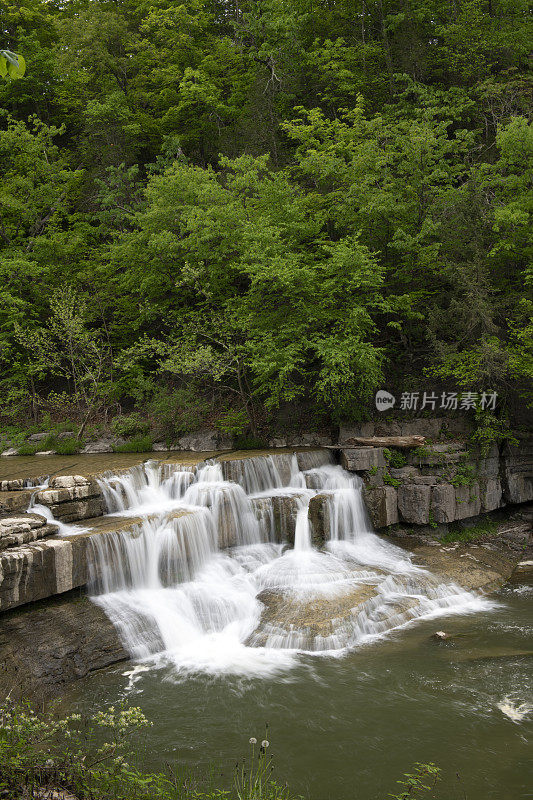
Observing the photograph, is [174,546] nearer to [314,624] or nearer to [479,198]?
[314,624]

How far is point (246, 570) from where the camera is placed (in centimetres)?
1159

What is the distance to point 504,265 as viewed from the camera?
51.1ft

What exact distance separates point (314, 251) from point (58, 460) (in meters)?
10.2

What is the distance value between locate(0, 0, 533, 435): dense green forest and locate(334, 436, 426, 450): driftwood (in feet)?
4.26

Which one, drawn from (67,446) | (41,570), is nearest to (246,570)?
(41,570)

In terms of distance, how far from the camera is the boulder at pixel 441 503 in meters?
13.8

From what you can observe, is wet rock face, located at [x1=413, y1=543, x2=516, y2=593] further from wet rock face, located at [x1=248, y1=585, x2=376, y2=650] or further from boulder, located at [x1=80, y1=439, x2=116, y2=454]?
boulder, located at [x1=80, y1=439, x2=116, y2=454]

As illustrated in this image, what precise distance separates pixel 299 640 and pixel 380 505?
507 cm

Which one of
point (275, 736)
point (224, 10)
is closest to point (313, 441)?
point (275, 736)

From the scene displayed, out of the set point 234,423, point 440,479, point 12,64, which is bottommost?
point 440,479

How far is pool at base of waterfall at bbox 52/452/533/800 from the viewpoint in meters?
6.36

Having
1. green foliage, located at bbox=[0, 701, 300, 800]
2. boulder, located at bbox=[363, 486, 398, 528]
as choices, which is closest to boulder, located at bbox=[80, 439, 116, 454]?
boulder, located at bbox=[363, 486, 398, 528]

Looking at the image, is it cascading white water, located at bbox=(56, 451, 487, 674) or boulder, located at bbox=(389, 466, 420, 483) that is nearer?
cascading white water, located at bbox=(56, 451, 487, 674)

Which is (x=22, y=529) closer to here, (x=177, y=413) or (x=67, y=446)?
(x=67, y=446)
